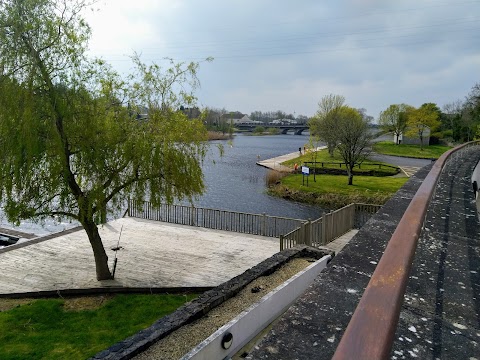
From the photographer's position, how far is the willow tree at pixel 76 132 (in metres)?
9.32

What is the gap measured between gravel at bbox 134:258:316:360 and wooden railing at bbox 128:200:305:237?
6334mm

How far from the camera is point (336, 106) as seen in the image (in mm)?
57250

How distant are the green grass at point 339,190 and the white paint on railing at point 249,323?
21901mm

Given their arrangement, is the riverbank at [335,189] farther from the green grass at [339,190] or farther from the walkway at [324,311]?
the walkway at [324,311]

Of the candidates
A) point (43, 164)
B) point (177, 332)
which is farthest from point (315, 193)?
point (177, 332)

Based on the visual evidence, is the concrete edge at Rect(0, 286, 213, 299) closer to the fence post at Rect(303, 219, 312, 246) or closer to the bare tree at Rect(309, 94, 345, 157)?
the fence post at Rect(303, 219, 312, 246)

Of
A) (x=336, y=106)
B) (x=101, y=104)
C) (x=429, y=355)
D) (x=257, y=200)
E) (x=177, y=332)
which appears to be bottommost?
(x=257, y=200)

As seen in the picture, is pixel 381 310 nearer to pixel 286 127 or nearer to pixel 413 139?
pixel 413 139

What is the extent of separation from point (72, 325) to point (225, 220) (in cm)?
808

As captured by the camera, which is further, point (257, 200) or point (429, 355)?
point (257, 200)

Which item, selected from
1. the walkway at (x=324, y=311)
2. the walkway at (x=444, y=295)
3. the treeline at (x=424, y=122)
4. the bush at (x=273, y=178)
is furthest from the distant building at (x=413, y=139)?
the walkway at (x=324, y=311)

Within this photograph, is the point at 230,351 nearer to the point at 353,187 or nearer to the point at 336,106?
the point at 353,187

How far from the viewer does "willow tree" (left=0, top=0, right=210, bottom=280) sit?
9.32 m

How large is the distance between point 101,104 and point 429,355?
1065 centimetres
